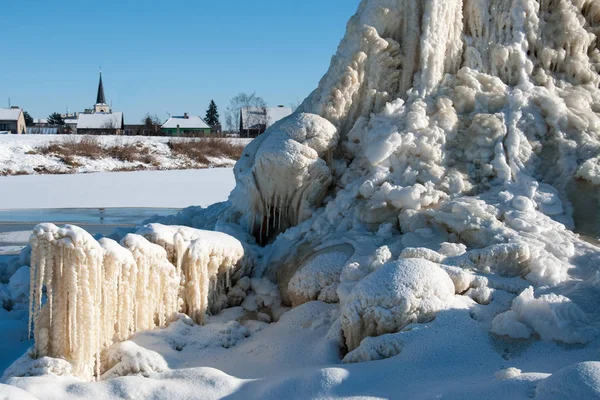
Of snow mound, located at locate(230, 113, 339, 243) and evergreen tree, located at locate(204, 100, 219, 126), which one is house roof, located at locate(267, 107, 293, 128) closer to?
evergreen tree, located at locate(204, 100, 219, 126)

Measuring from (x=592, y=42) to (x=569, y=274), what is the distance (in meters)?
2.79

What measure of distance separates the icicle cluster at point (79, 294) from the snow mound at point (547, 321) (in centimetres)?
235

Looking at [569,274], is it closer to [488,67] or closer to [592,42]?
[488,67]

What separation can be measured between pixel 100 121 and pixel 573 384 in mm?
54158

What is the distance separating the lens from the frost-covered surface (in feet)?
11.4

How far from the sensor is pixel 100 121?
174 feet

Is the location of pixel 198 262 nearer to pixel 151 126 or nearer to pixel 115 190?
pixel 115 190

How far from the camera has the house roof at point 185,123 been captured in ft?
A: 173

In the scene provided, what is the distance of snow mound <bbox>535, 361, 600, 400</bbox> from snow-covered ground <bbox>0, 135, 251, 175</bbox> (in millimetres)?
23374

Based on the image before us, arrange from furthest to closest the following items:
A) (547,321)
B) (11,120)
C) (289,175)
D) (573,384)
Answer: (11,120), (289,175), (547,321), (573,384)

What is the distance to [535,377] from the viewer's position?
2.95 metres

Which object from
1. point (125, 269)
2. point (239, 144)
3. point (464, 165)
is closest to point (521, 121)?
point (464, 165)

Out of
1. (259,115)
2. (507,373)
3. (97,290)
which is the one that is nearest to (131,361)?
(97,290)

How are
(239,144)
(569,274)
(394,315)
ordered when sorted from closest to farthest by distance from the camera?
(394,315), (569,274), (239,144)
